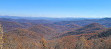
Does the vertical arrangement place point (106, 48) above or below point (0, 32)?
below

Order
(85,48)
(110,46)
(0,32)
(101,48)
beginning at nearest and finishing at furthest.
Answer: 1. (0,32)
2. (110,46)
3. (101,48)
4. (85,48)

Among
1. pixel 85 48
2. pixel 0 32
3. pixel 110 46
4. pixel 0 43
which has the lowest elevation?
pixel 85 48

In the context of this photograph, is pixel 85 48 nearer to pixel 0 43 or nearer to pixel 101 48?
pixel 101 48

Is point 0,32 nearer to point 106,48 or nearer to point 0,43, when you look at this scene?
point 0,43

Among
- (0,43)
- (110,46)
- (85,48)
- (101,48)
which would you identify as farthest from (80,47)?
(0,43)

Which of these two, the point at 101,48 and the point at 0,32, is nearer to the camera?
the point at 0,32

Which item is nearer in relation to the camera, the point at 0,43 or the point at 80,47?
the point at 0,43

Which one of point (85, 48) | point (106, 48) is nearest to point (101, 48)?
point (106, 48)

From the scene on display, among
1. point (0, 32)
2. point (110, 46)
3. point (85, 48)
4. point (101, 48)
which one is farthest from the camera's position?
point (85, 48)

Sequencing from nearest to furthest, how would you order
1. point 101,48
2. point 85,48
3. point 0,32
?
point 0,32
point 101,48
point 85,48

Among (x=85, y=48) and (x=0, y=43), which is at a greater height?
(x=0, y=43)
